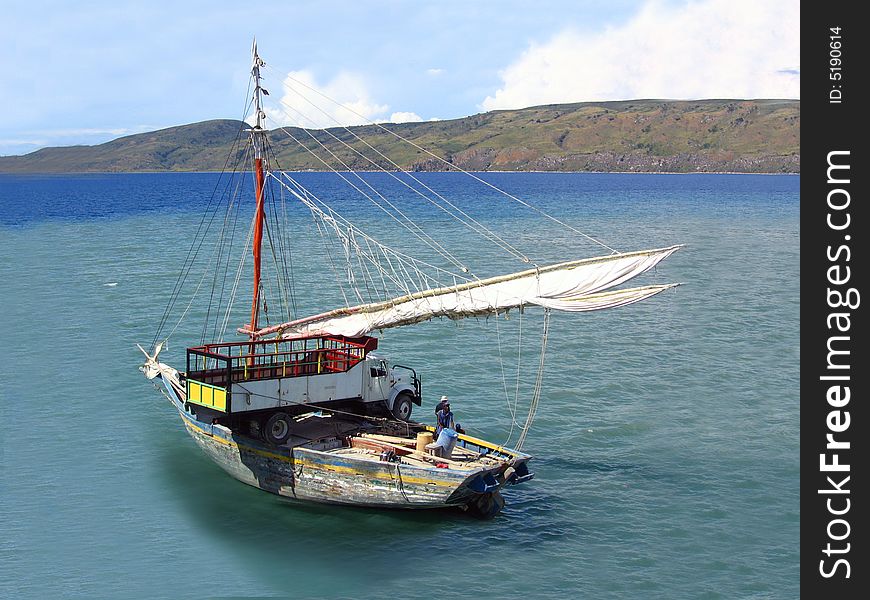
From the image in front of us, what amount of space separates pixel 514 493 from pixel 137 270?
5653 cm

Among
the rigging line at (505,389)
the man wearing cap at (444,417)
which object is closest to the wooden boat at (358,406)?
the man wearing cap at (444,417)

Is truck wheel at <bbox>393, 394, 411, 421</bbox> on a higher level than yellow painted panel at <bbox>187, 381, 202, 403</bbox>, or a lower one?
lower

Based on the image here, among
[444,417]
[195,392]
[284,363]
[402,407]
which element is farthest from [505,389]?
[195,392]

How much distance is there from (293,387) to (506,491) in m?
8.03

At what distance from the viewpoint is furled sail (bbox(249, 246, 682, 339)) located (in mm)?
31281

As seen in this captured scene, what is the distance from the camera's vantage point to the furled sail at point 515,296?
1232 inches

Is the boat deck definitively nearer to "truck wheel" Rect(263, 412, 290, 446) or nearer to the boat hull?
"truck wheel" Rect(263, 412, 290, 446)

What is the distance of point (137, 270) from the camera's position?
266 ft

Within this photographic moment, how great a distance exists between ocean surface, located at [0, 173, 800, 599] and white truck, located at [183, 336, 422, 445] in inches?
116

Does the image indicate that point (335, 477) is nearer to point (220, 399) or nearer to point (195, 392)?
point (220, 399)

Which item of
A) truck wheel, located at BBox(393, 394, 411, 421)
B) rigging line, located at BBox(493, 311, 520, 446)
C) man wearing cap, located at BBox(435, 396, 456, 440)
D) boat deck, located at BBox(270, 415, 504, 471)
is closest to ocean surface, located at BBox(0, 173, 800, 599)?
rigging line, located at BBox(493, 311, 520, 446)

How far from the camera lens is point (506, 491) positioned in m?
32.8
